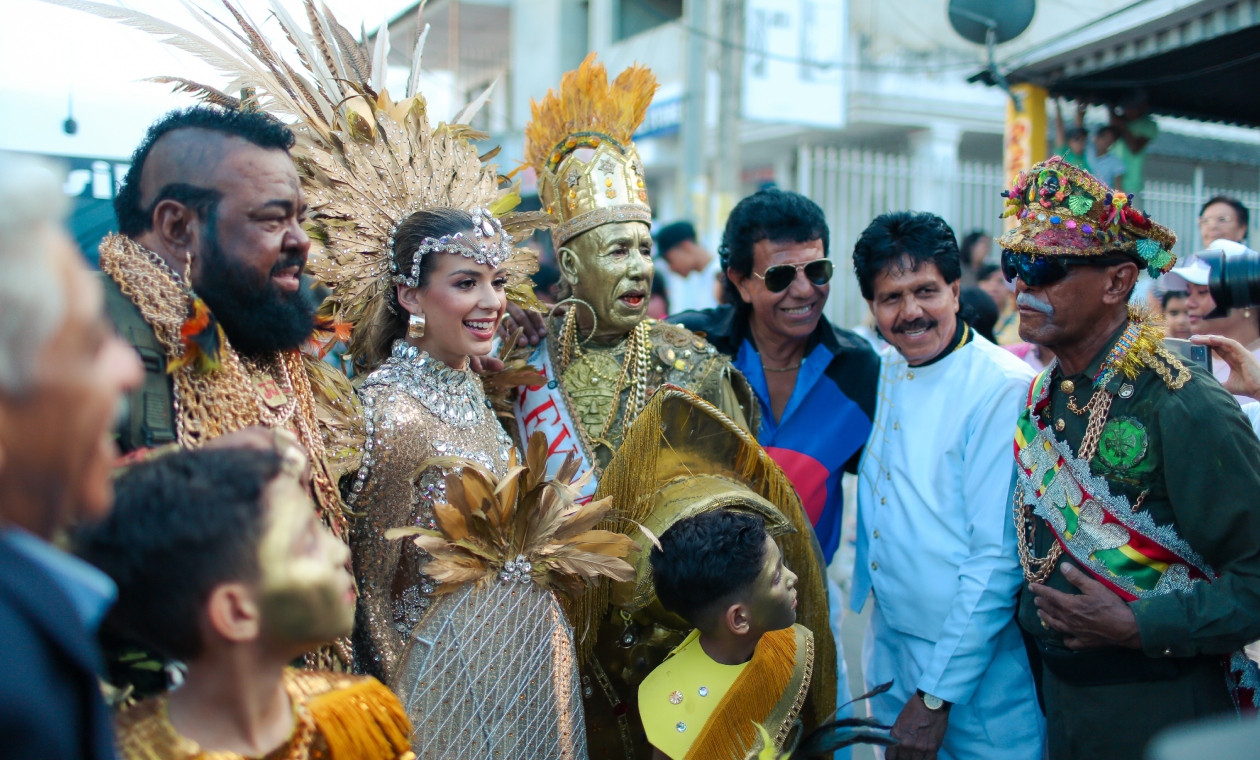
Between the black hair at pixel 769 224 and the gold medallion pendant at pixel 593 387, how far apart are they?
648mm

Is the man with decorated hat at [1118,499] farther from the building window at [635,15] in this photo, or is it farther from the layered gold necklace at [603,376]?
the building window at [635,15]

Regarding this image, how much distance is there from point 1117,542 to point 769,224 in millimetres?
1576

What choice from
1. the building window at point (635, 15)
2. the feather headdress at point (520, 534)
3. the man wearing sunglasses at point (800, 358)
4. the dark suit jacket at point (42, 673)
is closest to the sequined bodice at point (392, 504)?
the feather headdress at point (520, 534)

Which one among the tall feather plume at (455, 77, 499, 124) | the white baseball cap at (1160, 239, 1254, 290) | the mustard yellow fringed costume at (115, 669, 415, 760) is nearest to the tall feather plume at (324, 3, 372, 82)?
the tall feather plume at (455, 77, 499, 124)

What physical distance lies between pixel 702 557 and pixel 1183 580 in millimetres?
1203

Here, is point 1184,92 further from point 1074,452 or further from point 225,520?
point 225,520

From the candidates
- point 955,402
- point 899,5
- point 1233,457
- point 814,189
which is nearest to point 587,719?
point 955,402

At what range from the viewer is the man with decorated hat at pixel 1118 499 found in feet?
7.31

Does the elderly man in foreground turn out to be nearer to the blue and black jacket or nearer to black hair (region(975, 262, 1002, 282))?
the blue and black jacket

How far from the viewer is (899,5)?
14133 millimetres

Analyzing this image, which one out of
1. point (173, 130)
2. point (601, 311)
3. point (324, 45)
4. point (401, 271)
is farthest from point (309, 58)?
point (601, 311)

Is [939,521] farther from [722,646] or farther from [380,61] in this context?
[380,61]

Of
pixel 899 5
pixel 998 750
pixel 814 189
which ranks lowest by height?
pixel 998 750

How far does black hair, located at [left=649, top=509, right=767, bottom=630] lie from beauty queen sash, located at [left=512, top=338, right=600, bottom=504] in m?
A: 0.65
